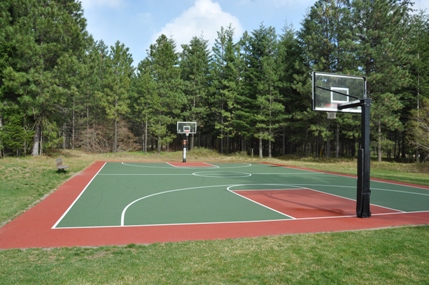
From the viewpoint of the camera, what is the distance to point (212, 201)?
10141mm

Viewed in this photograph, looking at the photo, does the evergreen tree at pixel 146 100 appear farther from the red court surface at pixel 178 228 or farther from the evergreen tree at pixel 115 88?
the red court surface at pixel 178 228

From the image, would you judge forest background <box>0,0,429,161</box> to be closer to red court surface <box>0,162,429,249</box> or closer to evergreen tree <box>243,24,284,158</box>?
evergreen tree <box>243,24,284,158</box>

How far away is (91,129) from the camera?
123 ft

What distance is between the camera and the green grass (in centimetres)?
409

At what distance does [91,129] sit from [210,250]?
35.3m

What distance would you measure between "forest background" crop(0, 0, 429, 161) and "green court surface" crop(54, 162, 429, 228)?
12.2 meters

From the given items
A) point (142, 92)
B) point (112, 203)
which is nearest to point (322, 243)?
point (112, 203)

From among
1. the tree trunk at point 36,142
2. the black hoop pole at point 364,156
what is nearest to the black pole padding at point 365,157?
the black hoop pole at point 364,156

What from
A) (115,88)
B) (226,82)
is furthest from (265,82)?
(115,88)

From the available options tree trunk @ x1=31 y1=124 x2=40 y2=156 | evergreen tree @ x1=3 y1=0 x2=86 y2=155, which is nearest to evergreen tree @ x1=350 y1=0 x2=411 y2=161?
evergreen tree @ x1=3 y1=0 x2=86 y2=155

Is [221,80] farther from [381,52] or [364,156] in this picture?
[364,156]

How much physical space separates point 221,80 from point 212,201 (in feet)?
94.3

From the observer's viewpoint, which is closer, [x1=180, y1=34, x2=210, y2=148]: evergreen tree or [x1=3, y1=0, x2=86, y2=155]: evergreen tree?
[x1=3, y1=0, x2=86, y2=155]: evergreen tree

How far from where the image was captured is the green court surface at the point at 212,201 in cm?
787
